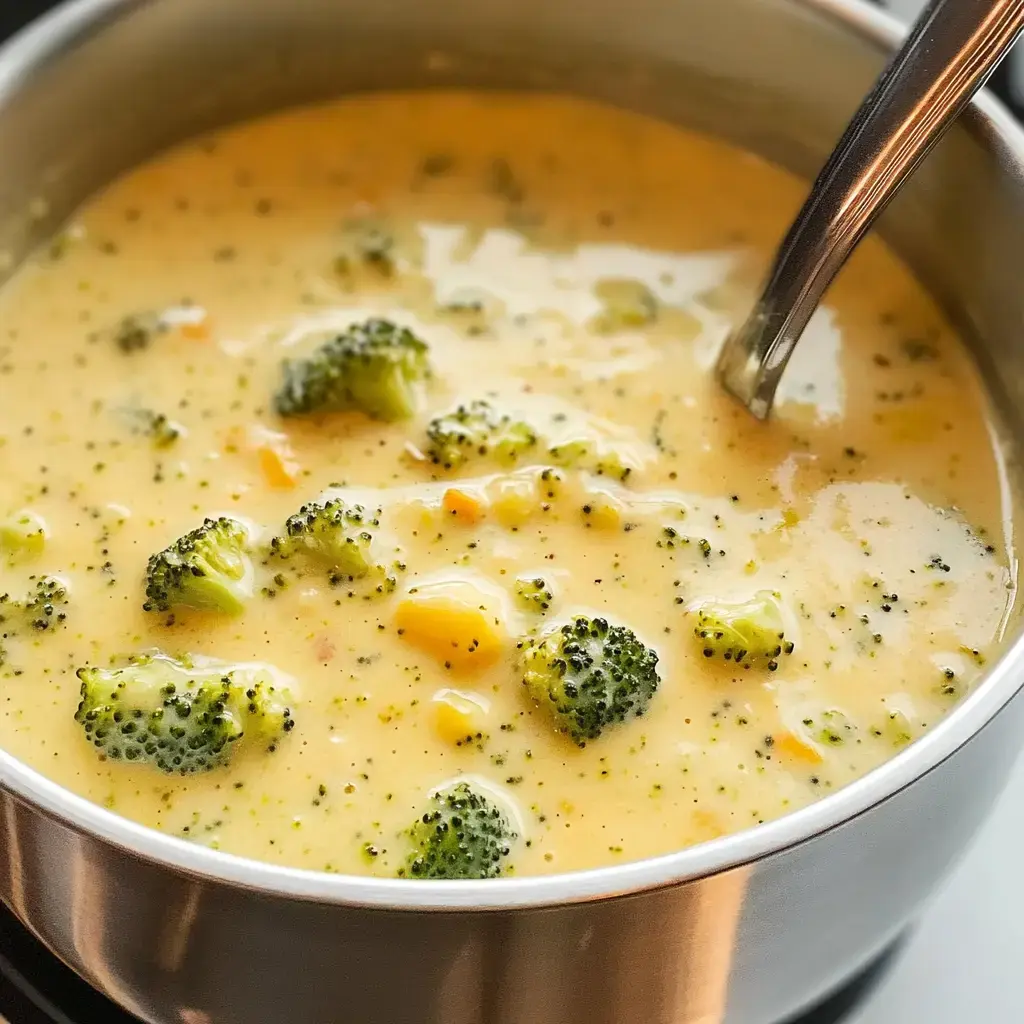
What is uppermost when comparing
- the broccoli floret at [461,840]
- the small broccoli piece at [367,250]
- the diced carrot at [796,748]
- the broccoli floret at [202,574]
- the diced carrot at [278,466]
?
the diced carrot at [796,748]

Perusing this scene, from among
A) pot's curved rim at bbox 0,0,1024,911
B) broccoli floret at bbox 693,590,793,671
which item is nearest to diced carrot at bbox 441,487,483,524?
broccoli floret at bbox 693,590,793,671

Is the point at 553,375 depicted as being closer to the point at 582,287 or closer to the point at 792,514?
the point at 582,287

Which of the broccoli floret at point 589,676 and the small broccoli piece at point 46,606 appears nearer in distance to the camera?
the broccoli floret at point 589,676

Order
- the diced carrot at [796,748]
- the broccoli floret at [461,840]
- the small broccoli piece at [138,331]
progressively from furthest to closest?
the small broccoli piece at [138,331], the diced carrot at [796,748], the broccoli floret at [461,840]

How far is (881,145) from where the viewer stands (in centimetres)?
121

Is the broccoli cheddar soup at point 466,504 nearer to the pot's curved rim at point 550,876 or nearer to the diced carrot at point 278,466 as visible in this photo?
the diced carrot at point 278,466

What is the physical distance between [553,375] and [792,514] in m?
0.30

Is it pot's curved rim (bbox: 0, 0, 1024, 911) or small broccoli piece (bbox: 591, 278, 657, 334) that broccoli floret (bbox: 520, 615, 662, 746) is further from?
small broccoli piece (bbox: 591, 278, 657, 334)

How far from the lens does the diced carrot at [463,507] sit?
1.29 meters

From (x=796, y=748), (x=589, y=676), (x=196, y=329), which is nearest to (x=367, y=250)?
(x=196, y=329)

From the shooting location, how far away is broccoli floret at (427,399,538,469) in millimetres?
1333

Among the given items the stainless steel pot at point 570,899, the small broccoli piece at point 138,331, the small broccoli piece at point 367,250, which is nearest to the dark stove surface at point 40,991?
the stainless steel pot at point 570,899

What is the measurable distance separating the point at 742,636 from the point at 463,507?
294 millimetres

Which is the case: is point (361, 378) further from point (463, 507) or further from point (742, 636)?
point (742, 636)
